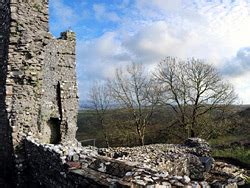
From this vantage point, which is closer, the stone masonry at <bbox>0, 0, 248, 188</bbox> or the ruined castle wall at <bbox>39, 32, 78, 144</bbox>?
the stone masonry at <bbox>0, 0, 248, 188</bbox>

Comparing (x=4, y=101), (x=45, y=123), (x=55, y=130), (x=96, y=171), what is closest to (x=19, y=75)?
(x=4, y=101)

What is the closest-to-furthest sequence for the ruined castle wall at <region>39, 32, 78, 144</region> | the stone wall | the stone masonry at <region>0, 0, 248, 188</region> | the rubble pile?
1. the rubble pile
2. the stone masonry at <region>0, 0, 248, 188</region>
3. the stone wall
4. the ruined castle wall at <region>39, 32, 78, 144</region>

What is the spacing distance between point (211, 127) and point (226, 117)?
8.02 ft

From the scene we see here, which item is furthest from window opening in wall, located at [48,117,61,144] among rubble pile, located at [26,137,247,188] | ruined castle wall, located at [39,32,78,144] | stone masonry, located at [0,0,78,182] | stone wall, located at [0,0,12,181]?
rubble pile, located at [26,137,247,188]

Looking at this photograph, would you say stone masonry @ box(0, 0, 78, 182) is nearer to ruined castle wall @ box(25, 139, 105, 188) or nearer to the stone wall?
the stone wall

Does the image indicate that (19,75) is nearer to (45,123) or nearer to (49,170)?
(49,170)

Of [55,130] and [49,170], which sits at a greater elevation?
[55,130]

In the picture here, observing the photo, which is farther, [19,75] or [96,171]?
[19,75]

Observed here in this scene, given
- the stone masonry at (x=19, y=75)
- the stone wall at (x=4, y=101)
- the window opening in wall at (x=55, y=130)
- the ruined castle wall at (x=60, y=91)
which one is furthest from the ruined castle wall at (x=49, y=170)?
the window opening in wall at (x=55, y=130)

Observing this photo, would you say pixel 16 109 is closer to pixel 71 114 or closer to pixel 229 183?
pixel 71 114

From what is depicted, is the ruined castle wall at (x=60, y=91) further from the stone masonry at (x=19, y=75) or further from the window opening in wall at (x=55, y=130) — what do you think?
the stone masonry at (x=19, y=75)

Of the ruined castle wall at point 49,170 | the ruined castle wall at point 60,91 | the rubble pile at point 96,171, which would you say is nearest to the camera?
the rubble pile at point 96,171

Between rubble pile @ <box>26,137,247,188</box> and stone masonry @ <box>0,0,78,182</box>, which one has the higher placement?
stone masonry @ <box>0,0,78,182</box>

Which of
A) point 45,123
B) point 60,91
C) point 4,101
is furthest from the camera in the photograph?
point 60,91
